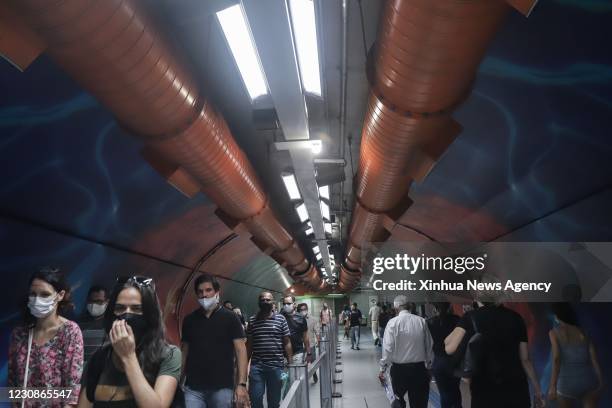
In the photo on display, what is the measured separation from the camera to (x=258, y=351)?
216 inches

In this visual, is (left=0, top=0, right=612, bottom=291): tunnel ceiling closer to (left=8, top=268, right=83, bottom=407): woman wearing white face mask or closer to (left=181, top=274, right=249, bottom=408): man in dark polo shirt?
(left=8, top=268, right=83, bottom=407): woman wearing white face mask

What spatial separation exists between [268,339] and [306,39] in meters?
3.55

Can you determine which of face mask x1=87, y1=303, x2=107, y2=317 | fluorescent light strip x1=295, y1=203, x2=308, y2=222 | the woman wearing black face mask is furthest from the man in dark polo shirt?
fluorescent light strip x1=295, y1=203, x2=308, y2=222

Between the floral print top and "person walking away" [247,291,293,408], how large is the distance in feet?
8.55

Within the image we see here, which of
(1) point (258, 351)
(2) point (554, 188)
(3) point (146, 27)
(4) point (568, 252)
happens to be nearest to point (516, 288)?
(4) point (568, 252)

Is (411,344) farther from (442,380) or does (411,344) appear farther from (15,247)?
(15,247)

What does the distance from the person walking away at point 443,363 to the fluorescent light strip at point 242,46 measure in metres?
3.43

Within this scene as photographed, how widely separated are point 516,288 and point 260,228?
15.1 feet

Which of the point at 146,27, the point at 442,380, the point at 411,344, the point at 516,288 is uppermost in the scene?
the point at 146,27

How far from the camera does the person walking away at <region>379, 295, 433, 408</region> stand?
207 inches

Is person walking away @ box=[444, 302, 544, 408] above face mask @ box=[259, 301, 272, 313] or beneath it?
beneath

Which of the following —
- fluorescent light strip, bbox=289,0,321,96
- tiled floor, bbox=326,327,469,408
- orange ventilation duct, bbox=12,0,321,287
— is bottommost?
tiled floor, bbox=326,327,469,408

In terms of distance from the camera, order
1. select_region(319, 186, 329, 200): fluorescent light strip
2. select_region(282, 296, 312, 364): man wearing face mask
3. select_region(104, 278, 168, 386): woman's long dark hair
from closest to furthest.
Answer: select_region(104, 278, 168, 386): woman's long dark hair < select_region(282, 296, 312, 364): man wearing face mask < select_region(319, 186, 329, 200): fluorescent light strip

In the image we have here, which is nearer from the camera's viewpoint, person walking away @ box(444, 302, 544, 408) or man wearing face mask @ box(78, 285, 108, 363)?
person walking away @ box(444, 302, 544, 408)
